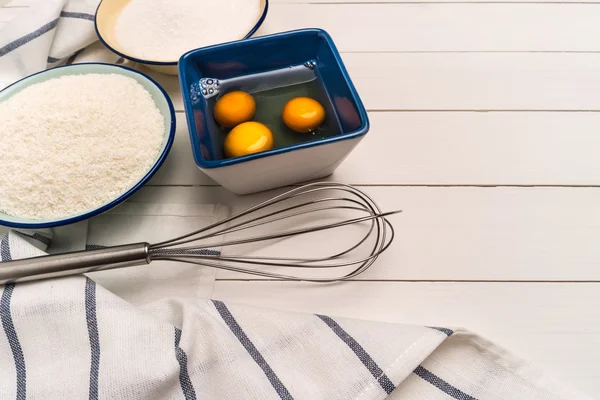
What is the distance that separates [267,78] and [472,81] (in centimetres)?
25

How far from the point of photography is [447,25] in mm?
578

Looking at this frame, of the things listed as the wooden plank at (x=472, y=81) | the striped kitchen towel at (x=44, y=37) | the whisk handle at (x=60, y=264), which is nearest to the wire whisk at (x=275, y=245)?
the whisk handle at (x=60, y=264)

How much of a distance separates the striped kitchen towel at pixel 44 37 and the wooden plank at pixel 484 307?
37 cm

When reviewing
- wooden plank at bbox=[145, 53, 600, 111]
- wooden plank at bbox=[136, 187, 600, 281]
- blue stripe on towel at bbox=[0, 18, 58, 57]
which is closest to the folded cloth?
wooden plank at bbox=[136, 187, 600, 281]

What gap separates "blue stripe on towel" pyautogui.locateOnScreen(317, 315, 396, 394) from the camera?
290 millimetres

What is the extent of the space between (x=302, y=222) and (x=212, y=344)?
5.5 inches

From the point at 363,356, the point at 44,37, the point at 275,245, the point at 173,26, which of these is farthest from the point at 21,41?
the point at 363,356

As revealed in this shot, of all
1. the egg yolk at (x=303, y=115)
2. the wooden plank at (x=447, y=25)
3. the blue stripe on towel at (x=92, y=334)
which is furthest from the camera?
the wooden plank at (x=447, y=25)

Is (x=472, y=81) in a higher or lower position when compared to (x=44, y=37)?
lower

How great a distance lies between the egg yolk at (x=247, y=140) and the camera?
0.38m

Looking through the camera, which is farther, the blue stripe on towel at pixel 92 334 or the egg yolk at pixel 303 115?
the egg yolk at pixel 303 115

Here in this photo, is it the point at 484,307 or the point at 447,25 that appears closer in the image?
the point at 484,307

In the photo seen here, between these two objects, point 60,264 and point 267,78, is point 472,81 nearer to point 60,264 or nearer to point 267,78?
point 267,78

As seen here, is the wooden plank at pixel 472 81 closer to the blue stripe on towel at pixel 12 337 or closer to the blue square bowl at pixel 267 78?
the blue square bowl at pixel 267 78
